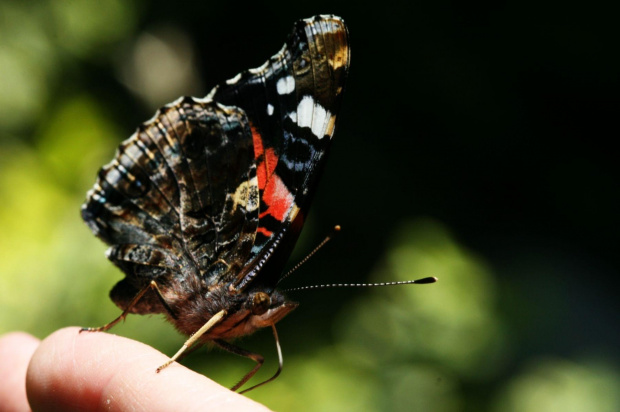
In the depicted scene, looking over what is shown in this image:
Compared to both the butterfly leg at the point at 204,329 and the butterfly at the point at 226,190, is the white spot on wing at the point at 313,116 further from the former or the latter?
the butterfly leg at the point at 204,329

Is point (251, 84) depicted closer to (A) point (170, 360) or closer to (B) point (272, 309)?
(B) point (272, 309)

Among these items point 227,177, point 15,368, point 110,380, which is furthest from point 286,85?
point 15,368

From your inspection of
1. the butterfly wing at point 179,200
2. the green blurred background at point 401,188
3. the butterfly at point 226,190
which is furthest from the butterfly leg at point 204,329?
the green blurred background at point 401,188

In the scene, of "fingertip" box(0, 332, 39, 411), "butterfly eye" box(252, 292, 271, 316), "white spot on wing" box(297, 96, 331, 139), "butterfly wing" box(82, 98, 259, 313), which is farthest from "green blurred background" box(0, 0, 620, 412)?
"white spot on wing" box(297, 96, 331, 139)

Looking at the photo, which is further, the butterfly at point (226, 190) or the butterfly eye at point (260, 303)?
the butterfly at point (226, 190)

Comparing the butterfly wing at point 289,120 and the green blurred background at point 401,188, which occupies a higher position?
the butterfly wing at point 289,120

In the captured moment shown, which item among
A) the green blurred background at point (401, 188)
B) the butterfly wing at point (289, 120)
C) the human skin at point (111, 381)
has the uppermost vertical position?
the butterfly wing at point (289, 120)

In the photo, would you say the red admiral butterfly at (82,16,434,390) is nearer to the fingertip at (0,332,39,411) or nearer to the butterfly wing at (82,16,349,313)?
the butterfly wing at (82,16,349,313)
